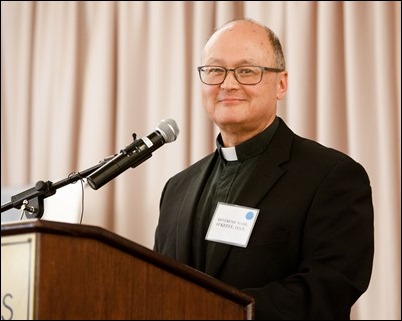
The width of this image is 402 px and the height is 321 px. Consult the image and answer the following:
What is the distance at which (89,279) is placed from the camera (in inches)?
58.4

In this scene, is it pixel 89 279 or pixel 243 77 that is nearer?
pixel 89 279

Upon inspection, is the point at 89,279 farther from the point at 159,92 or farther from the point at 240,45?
the point at 159,92

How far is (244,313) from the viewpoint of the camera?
1698 millimetres

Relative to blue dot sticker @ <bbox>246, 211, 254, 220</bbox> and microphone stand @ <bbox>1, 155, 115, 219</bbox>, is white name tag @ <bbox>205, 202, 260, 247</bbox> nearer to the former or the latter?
blue dot sticker @ <bbox>246, 211, 254, 220</bbox>

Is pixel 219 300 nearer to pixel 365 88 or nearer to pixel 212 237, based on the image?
pixel 212 237

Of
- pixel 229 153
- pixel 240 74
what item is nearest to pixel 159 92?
pixel 229 153

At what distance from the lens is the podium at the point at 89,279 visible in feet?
4.70

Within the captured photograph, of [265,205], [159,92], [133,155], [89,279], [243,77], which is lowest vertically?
[89,279]

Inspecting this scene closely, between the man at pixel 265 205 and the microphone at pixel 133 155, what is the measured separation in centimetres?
29

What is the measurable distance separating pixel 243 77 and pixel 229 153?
26 centimetres

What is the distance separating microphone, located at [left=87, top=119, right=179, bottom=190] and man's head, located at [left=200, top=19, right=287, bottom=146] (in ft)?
0.94

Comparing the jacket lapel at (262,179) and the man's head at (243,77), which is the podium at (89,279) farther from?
the man's head at (243,77)

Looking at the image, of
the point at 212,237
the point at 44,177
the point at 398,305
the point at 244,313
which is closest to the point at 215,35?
the point at 212,237

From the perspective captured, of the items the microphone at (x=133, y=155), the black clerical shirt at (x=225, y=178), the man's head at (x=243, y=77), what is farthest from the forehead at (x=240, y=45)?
the microphone at (x=133, y=155)
